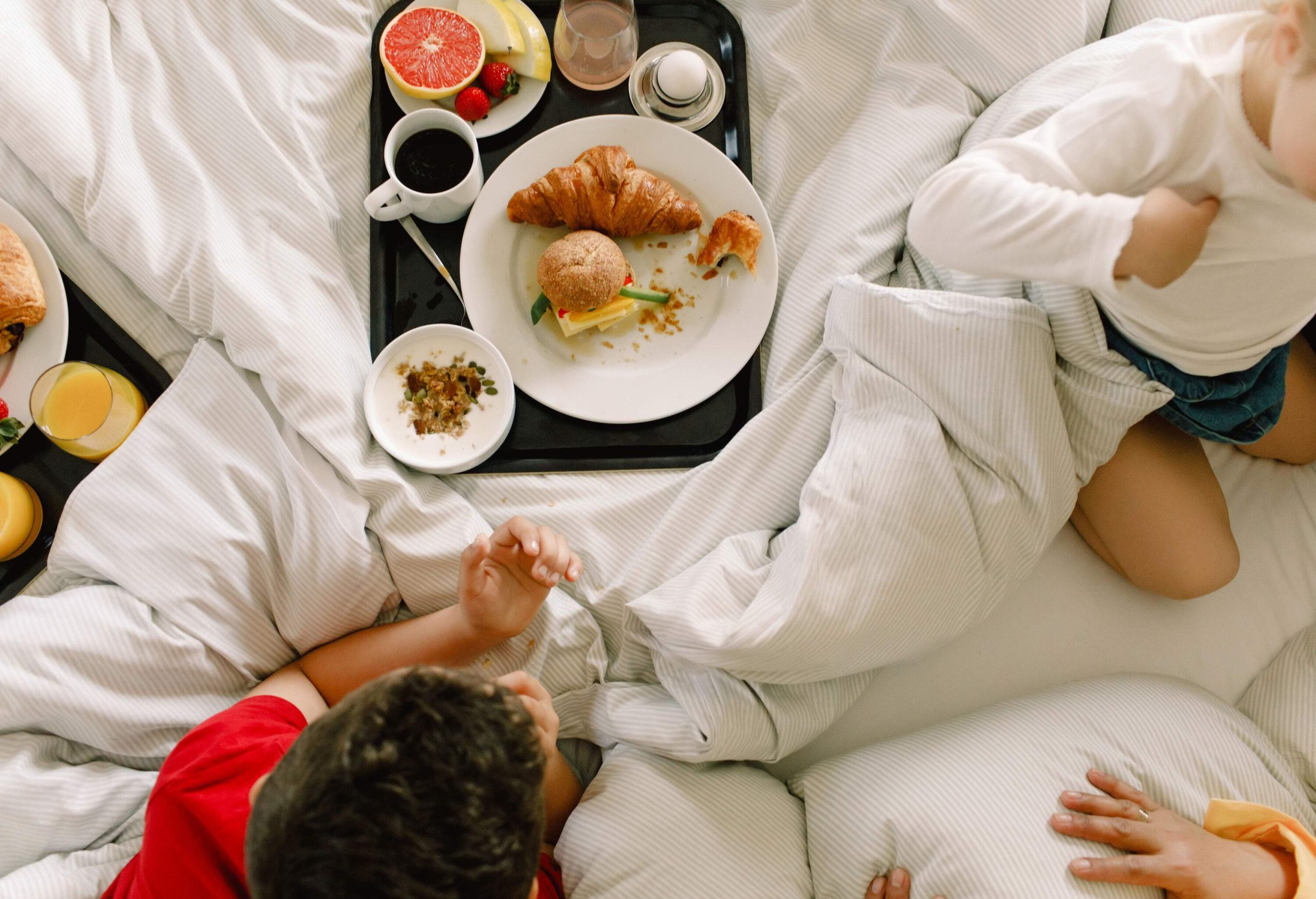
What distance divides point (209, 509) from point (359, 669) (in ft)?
0.91

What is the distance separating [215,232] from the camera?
112 centimetres

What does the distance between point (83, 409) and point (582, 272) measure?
64 cm

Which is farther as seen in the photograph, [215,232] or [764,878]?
[215,232]

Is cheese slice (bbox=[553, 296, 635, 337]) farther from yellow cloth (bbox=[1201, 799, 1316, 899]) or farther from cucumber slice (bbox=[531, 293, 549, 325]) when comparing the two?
yellow cloth (bbox=[1201, 799, 1316, 899])

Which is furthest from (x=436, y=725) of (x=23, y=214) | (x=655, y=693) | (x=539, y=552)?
(x=23, y=214)

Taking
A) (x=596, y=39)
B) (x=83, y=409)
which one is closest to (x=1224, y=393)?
(x=596, y=39)

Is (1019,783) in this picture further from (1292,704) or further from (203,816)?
(203,816)

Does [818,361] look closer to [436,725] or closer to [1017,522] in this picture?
[1017,522]

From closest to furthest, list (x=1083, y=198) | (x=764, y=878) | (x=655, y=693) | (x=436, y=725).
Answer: (x=436, y=725) < (x=1083, y=198) < (x=764, y=878) < (x=655, y=693)

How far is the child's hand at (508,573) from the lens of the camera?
1.01 meters

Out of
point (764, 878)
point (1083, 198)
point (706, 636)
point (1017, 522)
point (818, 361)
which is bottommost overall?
point (764, 878)

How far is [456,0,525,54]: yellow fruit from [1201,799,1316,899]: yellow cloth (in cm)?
133

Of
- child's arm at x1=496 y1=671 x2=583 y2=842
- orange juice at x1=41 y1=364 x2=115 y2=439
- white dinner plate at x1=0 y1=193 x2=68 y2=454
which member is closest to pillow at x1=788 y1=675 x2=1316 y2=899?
child's arm at x1=496 y1=671 x2=583 y2=842

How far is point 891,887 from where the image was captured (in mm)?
975
